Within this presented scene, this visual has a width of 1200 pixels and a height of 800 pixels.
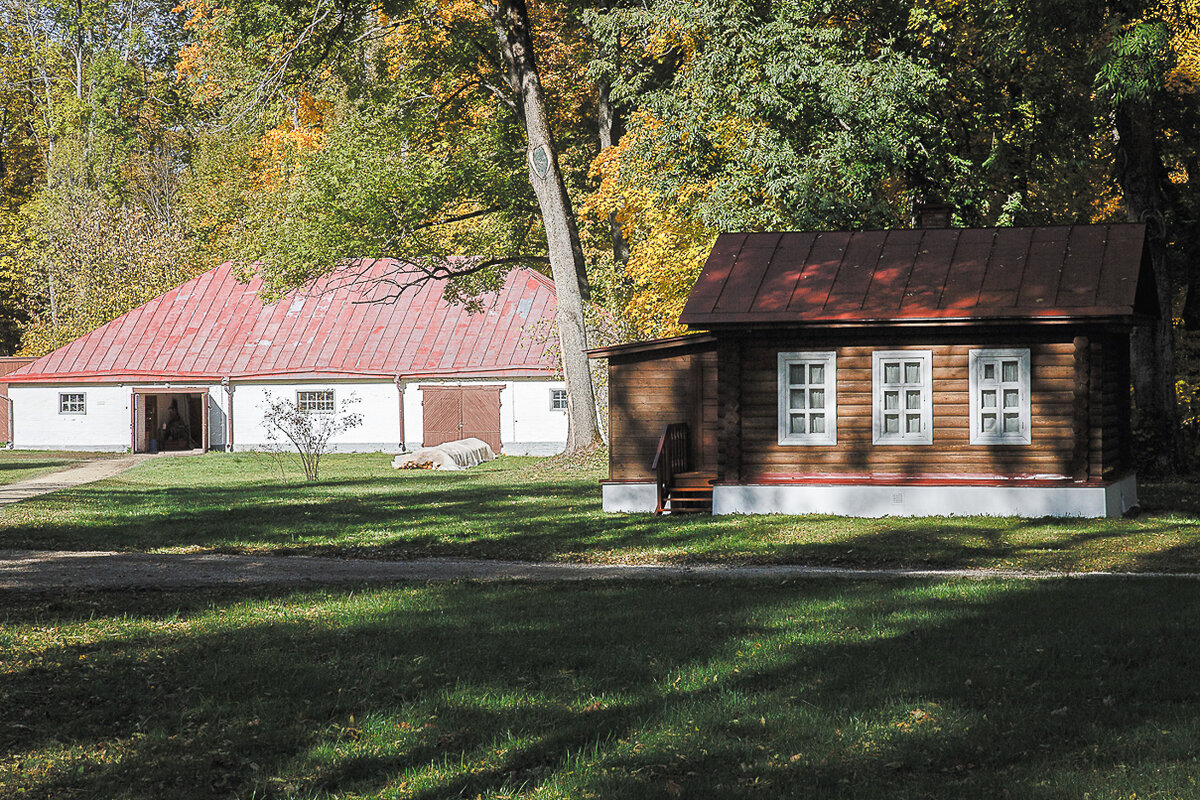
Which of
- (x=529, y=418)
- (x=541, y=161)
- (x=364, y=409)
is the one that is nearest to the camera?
(x=541, y=161)

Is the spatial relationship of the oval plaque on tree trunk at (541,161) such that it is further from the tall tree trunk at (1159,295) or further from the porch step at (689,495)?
the tall tree trunk at (1159,295)

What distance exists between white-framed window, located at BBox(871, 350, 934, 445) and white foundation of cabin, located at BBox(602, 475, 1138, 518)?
81cm

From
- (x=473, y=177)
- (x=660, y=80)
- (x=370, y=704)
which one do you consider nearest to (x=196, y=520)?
(x=370, y=704)

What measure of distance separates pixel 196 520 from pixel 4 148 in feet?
168

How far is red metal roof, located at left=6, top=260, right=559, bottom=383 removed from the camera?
4131 cm

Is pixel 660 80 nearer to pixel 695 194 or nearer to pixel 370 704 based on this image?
pixel 695 194

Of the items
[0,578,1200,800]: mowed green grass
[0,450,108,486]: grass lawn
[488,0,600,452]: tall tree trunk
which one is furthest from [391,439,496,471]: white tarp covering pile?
[0,578,1200,800]: mowed green grass

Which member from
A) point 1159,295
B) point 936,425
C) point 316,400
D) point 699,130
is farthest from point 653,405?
point 316,400

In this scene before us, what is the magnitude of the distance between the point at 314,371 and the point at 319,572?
28.8 meters

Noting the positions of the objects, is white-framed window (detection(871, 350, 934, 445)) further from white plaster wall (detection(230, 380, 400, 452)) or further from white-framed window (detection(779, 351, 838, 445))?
white plaster wall (detection(230, 380, 400, 452))

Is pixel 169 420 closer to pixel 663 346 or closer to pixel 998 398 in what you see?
pixel 663 346

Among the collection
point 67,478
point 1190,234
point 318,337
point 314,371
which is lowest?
point 67,478

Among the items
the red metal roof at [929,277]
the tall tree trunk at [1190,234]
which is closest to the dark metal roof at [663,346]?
the red metal roof at [929,277]

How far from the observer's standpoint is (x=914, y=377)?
18703 mm
